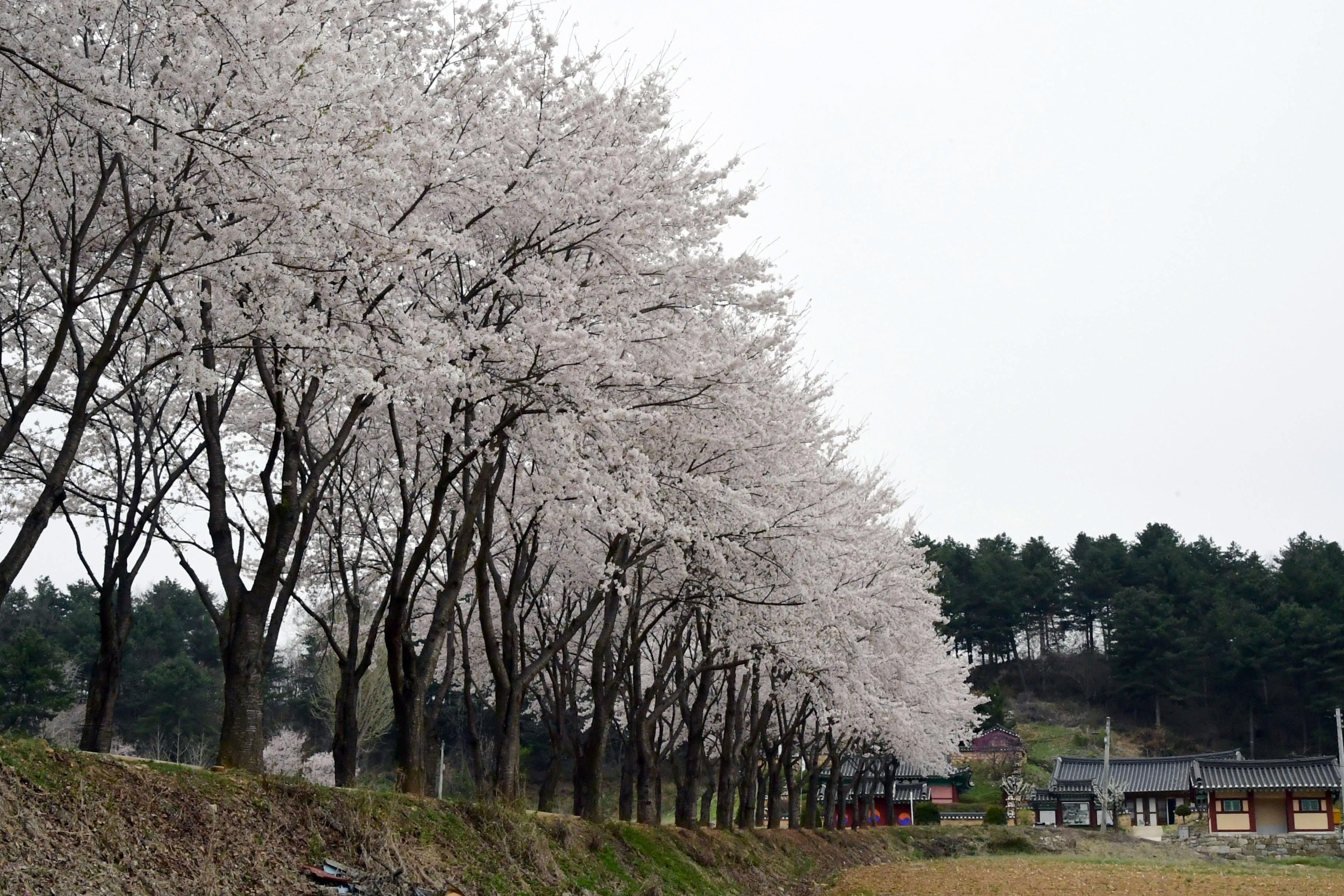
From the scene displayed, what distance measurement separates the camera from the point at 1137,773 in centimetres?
6562

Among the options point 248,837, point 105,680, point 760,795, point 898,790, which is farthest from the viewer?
point 898,790

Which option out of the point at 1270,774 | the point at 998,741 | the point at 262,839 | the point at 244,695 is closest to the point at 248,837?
the point at 262,839

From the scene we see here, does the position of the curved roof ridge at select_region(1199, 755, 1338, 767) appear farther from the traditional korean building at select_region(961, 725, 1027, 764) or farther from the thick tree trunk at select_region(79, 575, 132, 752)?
the thick tree trunk at select_region(79, 575, 132, 752)

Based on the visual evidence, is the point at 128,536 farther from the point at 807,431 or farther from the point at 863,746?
the point at 863,746

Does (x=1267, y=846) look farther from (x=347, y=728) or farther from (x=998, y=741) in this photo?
(x=347, y=728)

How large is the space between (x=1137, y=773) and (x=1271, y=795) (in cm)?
822

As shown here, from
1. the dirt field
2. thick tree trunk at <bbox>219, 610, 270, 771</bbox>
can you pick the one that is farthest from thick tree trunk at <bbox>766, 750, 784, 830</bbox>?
thick tree trunk at <bbox>219, 610, 270, 771</bbox>

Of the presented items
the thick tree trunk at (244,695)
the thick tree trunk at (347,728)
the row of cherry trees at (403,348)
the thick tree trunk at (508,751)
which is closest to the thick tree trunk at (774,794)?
the row of cherry trees at (403,348)

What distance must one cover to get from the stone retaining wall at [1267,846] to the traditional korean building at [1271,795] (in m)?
4.63

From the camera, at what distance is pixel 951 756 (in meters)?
71.1

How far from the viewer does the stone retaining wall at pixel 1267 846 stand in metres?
47.7

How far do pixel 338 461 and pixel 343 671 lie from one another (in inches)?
164

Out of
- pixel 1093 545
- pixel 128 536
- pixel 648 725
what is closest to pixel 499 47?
pixel 128 536

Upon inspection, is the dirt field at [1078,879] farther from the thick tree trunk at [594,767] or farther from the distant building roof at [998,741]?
the distant building roof at [998,741]
